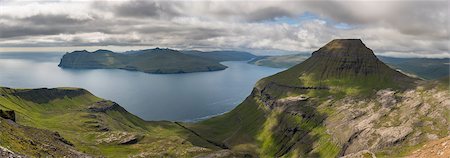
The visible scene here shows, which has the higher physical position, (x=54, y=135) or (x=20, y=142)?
(x=20, y=142)

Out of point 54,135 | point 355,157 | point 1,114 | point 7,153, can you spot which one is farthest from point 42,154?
point 355,157

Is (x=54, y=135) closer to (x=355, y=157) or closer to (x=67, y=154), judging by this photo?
(x=67, y=154)

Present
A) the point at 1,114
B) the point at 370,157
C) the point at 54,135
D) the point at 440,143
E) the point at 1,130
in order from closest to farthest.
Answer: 1. the point at 440,143
2. the point at 370,157
3. the point at 1,130
4. the point at 1,114
5. the point at 54,135

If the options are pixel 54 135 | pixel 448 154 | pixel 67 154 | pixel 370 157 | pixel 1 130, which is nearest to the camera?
pixel 448 154

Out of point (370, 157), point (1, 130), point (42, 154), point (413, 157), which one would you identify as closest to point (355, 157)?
point (370, 157)

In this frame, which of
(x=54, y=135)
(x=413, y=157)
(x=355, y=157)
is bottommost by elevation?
(x=54, y=135)

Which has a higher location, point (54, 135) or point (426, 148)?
point (426, 148)

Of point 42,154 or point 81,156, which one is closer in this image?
point 42,154

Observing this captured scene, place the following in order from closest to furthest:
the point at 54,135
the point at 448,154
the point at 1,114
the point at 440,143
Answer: the point at 448,154, the point at 440,143, the point at 1,114, the point at 54,135

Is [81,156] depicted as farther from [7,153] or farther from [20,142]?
[7,153]
